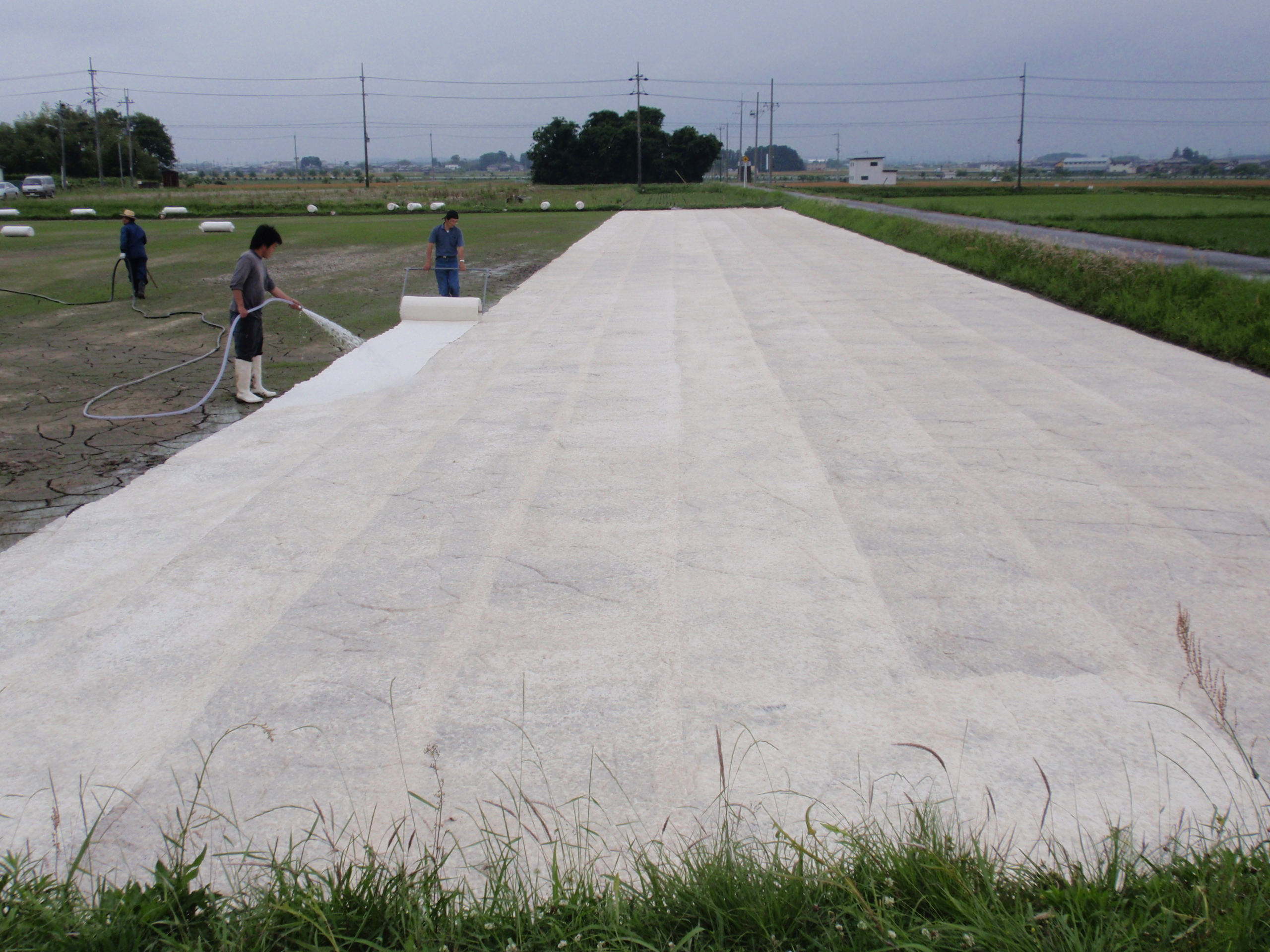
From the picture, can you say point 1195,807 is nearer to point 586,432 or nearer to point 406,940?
point 406,940

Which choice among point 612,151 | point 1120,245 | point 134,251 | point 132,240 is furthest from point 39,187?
point 1120,245

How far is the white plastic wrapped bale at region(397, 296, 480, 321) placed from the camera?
47.5 feet

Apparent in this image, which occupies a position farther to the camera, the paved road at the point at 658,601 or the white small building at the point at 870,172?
the white small building at the point at 870,172

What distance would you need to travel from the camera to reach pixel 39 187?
79375 mm

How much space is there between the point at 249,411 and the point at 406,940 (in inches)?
323

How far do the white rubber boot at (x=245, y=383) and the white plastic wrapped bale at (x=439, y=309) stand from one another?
454cm

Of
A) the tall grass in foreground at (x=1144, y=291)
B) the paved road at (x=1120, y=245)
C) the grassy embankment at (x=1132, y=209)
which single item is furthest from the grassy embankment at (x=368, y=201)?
the tall grass in foreground at (x=1144, y=291)

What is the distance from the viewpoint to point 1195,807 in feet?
11.1

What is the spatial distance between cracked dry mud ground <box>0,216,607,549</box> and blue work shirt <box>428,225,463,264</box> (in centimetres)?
130

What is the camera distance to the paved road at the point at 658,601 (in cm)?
365

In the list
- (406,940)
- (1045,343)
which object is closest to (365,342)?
(1045,343)

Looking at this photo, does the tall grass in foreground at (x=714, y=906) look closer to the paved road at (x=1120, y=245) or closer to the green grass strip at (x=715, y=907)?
the green grass strip at (x=715, y=907)

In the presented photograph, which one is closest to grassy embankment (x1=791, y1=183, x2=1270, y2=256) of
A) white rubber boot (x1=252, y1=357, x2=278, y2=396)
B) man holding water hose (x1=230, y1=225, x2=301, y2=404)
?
man holding water hose (x1=230, y1=225, x2=301, y2=404)

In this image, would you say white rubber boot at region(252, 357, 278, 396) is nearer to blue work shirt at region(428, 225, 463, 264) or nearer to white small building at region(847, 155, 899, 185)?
blue work shirt at region(428, 225, 463, 264)
